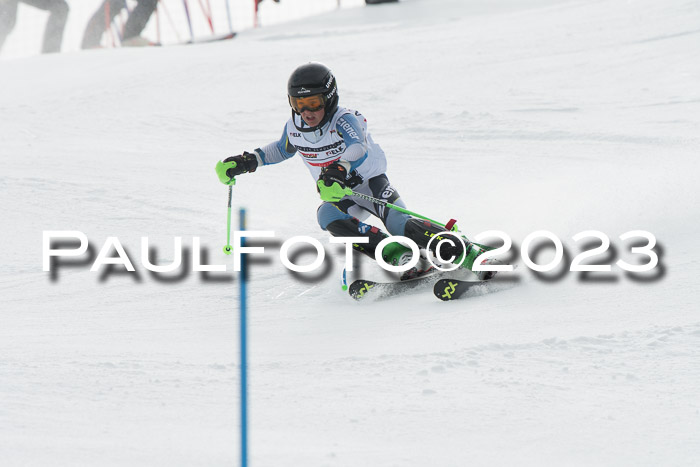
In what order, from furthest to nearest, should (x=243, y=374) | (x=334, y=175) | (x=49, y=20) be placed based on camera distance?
1. (x=49, y=20)
2. (x=334, y=175)
3. (x=243, y=374)

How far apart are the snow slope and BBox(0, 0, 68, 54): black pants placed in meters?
3.28

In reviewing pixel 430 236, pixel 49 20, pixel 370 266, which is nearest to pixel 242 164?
pixel 370 266

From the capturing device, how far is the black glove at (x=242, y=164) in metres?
4.77

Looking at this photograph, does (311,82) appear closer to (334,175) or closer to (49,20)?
(334,175)

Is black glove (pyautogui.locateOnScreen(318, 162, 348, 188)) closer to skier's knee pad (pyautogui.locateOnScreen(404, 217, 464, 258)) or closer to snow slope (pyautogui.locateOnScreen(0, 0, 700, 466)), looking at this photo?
skier's knee pad (pyautogui.locateOnScreen(404, 217, 464, 258))

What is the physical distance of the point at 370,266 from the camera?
5.22m

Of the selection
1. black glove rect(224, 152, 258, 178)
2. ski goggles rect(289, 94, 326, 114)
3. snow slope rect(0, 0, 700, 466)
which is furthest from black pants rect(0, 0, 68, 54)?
ski goggles rect(289, 94, 326, 114)

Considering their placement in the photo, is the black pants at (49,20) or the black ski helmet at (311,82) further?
the black pants at (49,20)

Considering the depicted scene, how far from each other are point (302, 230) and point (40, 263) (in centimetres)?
209

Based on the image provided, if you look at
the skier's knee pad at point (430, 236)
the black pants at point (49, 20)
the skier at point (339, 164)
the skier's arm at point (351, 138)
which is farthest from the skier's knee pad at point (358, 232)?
the black pants at point (49, 20)

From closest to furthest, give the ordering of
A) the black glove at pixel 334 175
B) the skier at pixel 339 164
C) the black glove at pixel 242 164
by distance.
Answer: the black glove at pixel 334 175
the skier at pixel 339 164
the black glove at pixel 242 164

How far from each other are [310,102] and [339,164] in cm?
40

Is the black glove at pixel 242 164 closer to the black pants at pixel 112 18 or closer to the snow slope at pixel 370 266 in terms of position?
the snow slope at pixel 370 266

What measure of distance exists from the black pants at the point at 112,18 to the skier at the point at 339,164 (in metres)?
11.7
